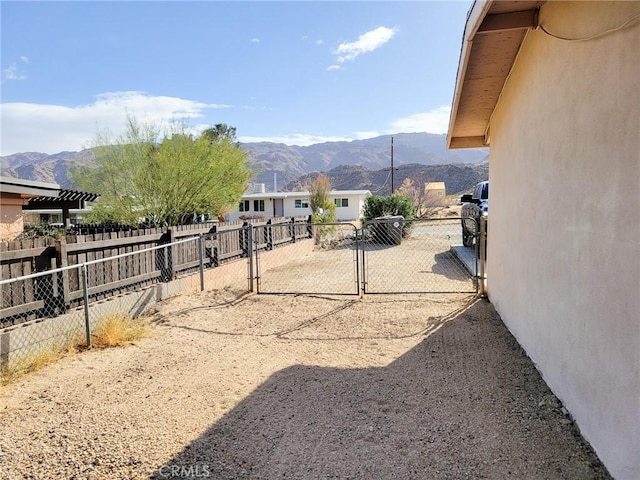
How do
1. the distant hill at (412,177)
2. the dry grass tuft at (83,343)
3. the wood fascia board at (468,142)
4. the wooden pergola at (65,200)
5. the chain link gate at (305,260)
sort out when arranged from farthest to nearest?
the distant hill at (412,177), the wooden pergola at (65,200), the chain link gate at (305,260), the wood fascia board at (468,142), the dry grass tuft at (83,343)

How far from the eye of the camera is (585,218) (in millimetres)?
3055

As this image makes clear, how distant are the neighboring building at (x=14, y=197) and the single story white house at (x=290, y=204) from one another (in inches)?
1133

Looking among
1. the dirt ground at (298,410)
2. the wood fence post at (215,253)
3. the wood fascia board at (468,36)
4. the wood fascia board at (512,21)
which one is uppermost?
the wood fascia board at (512,21)

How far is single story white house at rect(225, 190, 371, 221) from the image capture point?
40.3 metres

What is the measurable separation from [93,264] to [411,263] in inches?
333

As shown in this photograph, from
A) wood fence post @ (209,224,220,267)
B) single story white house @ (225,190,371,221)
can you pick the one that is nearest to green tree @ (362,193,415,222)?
wood fence post @ (209,224,220,267)

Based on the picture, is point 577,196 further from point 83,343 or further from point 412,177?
point 412,177

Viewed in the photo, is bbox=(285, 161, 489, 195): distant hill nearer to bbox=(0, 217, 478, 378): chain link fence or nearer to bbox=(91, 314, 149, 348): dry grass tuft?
bbox=(0, 217, 478, 378): chain link fence

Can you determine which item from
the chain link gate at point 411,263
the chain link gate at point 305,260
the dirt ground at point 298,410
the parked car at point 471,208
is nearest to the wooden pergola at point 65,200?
the chain link gate at point 305,260

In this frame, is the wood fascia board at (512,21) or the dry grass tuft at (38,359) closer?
the wood fascia board at (512,21)

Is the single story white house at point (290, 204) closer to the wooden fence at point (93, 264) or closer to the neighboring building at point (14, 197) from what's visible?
the neighboring building at point (14, 197)

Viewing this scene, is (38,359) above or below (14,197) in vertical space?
below

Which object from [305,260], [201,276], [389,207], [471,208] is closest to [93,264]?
[201,276]

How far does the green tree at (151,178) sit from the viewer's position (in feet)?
43.7
